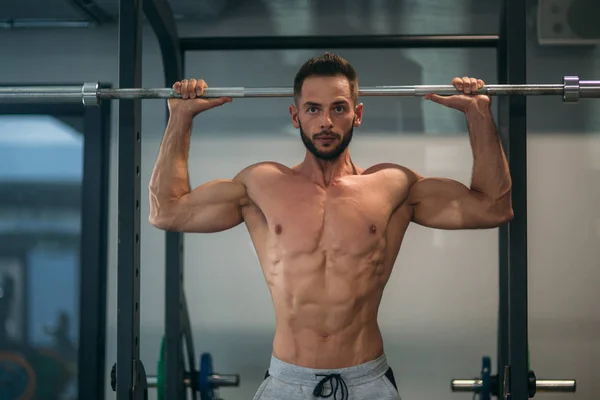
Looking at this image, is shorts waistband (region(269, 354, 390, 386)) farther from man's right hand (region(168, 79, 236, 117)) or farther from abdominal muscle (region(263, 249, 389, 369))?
man's right hand (region(168, 79, 236, 117))

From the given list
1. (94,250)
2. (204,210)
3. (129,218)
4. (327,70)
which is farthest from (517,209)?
(94,250)

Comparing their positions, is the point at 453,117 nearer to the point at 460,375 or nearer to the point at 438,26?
the point at 438,26

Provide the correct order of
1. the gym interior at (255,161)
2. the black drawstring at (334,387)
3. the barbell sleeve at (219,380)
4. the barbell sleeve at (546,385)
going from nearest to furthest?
the black drawstring at (334,387)
the barbell sleeve at (546,385)
the barbell sleeve at (219,380)
the gym interior at (255,161)

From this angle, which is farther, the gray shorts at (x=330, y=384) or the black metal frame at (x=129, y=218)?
the black metal frame at (x=129, y=218)

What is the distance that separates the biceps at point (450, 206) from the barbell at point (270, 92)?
279 mm

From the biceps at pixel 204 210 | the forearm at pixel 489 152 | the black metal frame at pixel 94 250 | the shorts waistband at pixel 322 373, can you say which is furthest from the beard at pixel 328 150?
the black metal frame at pixel 94 250

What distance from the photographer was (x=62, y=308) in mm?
3311

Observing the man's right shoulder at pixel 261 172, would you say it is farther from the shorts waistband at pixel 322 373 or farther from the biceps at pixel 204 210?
the shorts waistband at pixel 322 373

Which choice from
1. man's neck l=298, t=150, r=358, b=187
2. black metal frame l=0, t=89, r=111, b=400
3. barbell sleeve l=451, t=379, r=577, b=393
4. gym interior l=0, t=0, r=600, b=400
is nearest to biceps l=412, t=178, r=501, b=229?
man's neck l=298, t=150, r=358, b=187

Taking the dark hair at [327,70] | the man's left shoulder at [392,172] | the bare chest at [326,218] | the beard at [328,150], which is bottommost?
the bare chest at [326,218]

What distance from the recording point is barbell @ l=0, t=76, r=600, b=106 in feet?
6.02

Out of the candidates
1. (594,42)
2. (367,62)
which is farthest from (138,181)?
(594,42)

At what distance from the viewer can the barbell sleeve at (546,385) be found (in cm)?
225

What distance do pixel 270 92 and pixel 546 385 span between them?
134cm
